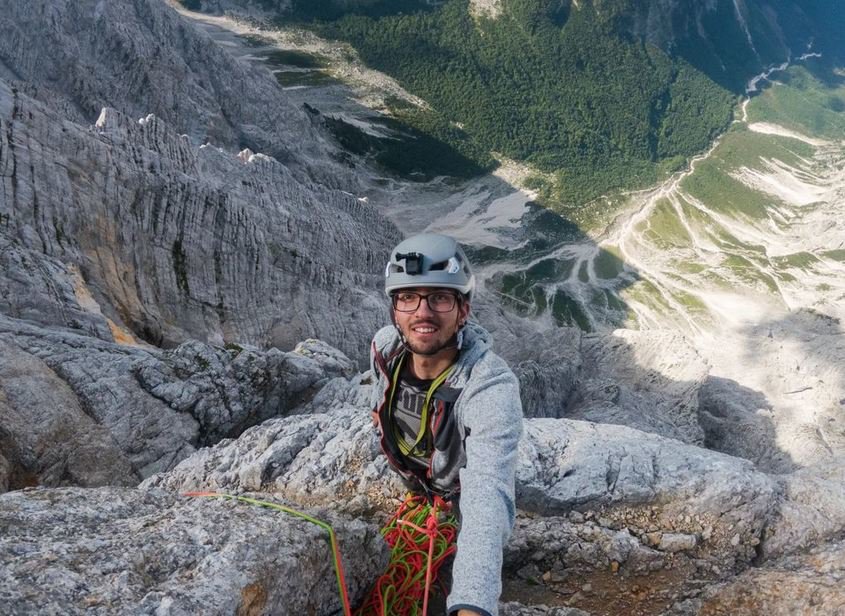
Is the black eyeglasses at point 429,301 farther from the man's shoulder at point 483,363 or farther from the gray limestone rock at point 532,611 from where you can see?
the gray limestone rock at point 532,611

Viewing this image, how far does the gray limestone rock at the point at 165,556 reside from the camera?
382 centimetres

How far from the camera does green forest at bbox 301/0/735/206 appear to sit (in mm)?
137250

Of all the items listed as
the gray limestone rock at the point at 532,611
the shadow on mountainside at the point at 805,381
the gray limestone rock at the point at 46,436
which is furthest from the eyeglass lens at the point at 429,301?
the shadow on mountainside at the point at 805,381

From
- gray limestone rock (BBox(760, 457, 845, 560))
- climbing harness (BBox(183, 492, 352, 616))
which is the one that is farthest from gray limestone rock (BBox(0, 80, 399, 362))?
gray limestone rock (BBox(760, 457, 845, 560))

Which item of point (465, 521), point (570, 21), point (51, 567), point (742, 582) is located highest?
point (570, 21)

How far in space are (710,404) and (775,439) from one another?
5.08 m

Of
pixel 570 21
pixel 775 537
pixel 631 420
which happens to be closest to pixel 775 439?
pixel 631 420

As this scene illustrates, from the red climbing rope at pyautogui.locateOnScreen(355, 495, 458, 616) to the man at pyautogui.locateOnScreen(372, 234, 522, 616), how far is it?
1.16 ft

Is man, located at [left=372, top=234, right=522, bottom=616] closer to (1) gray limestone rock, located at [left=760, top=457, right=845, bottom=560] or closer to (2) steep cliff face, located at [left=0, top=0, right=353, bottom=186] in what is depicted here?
(1) gray limestone rock, located at [left=760, top=457, right=845, bottom=560]

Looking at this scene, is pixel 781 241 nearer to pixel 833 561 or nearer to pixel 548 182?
pixel 548 182

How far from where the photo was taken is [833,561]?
6633mm

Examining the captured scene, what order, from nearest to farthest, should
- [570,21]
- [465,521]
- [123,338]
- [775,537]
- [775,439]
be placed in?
[465,521] → [775,537] → [123,338] → [775,439] → [570,21]

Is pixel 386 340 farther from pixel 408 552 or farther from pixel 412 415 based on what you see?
pixel 408 552

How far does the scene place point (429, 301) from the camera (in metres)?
5.32
